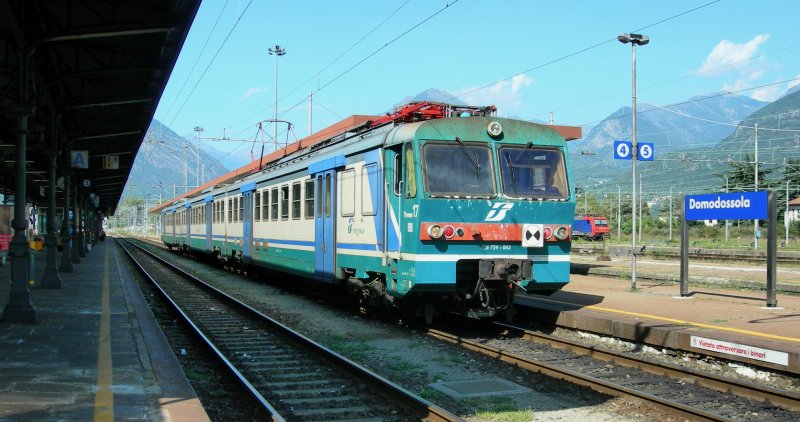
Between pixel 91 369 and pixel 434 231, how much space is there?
435 centimetres

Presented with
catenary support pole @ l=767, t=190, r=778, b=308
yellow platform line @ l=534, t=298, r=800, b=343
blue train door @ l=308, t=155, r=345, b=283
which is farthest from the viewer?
blue train door @ l=308, t=155, r=345, b=283

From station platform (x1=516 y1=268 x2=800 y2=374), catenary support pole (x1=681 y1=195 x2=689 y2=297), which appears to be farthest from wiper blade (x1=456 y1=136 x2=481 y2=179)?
catenary support pole (x1=681 y1=195 x2=689 y2=297)

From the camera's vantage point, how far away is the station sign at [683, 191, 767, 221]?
1232cm

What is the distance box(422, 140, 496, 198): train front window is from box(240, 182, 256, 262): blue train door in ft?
33.1

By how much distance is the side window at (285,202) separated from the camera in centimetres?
1524

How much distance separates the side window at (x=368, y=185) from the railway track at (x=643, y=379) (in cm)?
215

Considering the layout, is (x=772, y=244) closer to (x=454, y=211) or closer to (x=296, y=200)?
(x=454, y=211)

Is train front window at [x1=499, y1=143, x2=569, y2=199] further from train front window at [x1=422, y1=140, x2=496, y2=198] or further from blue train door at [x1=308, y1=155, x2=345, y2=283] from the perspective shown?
blue train door at [x1=308, y1=155, x2=345, y2=283]

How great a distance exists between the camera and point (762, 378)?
7801mm

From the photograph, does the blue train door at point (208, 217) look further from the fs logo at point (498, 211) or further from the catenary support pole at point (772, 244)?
the catenary support pole at point (772, 244)

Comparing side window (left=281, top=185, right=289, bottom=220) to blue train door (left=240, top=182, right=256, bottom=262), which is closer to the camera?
side window (left=281, top=185, right=289, bottom=220)

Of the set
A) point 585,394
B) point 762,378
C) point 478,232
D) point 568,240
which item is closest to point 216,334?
point 478,232

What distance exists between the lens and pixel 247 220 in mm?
19375

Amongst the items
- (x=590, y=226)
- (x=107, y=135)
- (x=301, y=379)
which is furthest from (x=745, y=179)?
(x=301, y=379)
